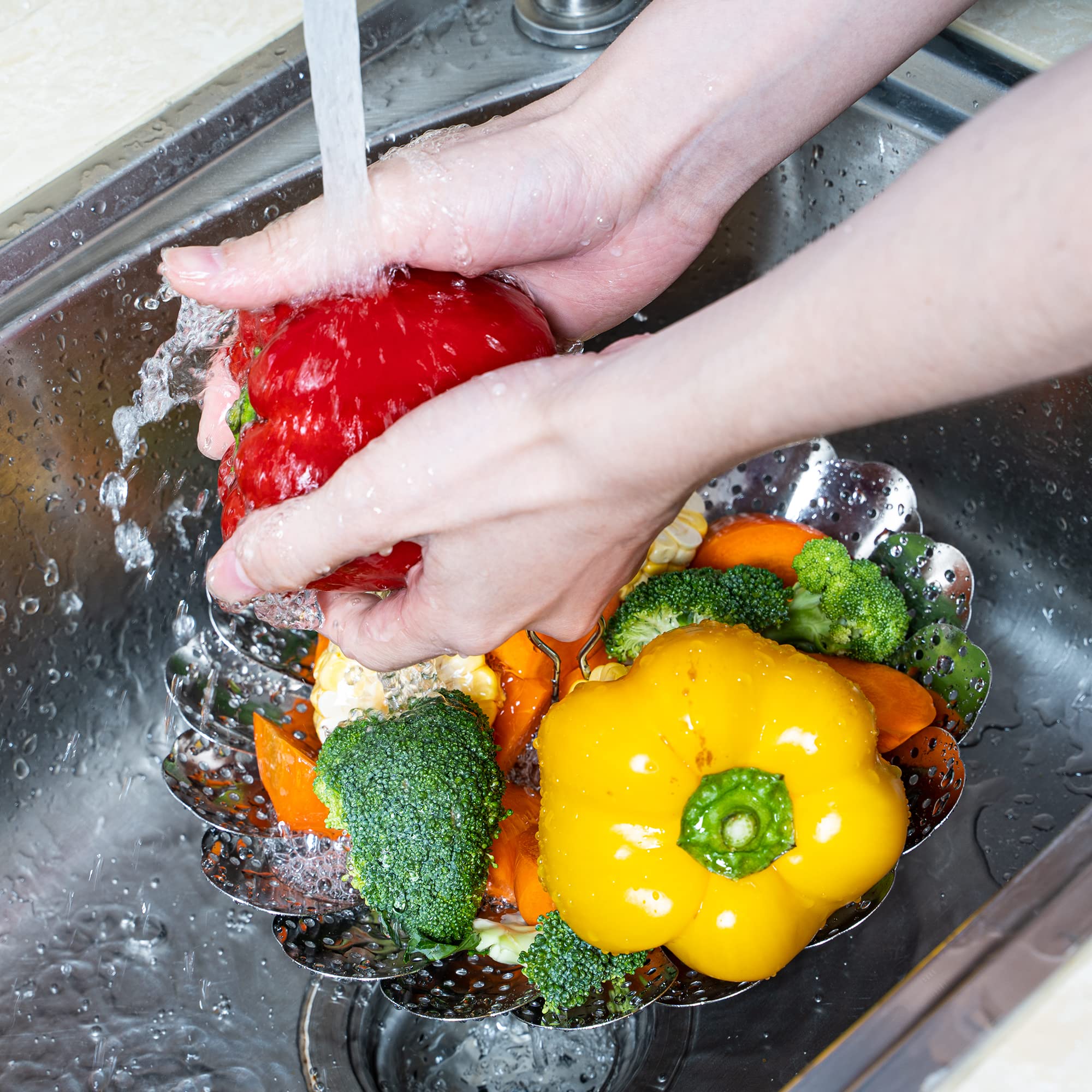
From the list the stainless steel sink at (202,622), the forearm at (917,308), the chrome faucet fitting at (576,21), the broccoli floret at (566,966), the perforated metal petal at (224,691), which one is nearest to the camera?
the forearm at (917,308)

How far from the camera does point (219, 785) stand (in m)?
1.06

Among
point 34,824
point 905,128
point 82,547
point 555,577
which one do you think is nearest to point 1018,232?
point 555,577

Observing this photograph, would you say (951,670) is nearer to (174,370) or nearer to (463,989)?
(463,989)

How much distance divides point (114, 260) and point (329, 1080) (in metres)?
0.79

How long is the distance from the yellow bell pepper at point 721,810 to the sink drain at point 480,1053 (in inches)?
7.1

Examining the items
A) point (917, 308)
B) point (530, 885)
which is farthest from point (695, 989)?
point (917, 308)

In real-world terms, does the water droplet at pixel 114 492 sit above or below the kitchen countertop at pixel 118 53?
below

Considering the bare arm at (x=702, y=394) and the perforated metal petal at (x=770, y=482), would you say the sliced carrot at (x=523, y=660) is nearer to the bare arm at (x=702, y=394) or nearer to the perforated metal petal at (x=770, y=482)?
the bare arm at (x=702, y=394)

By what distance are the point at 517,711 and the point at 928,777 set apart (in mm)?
381

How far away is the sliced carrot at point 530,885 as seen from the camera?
954mm

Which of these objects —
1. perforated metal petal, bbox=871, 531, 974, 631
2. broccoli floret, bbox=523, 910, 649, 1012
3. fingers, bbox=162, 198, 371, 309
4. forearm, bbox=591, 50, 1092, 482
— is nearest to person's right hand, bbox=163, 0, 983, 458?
fingers, bbox=162, 198, 371, 309

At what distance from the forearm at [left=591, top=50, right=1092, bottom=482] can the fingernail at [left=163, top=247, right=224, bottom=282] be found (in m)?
0.38

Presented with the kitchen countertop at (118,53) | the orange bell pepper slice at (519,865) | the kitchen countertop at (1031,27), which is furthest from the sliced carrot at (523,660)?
the kitchen countertop at (1031,27)

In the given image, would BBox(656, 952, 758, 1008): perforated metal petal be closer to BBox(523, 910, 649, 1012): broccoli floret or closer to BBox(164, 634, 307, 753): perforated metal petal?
BBox(523, 910, 649, 1012): broccoli floret
